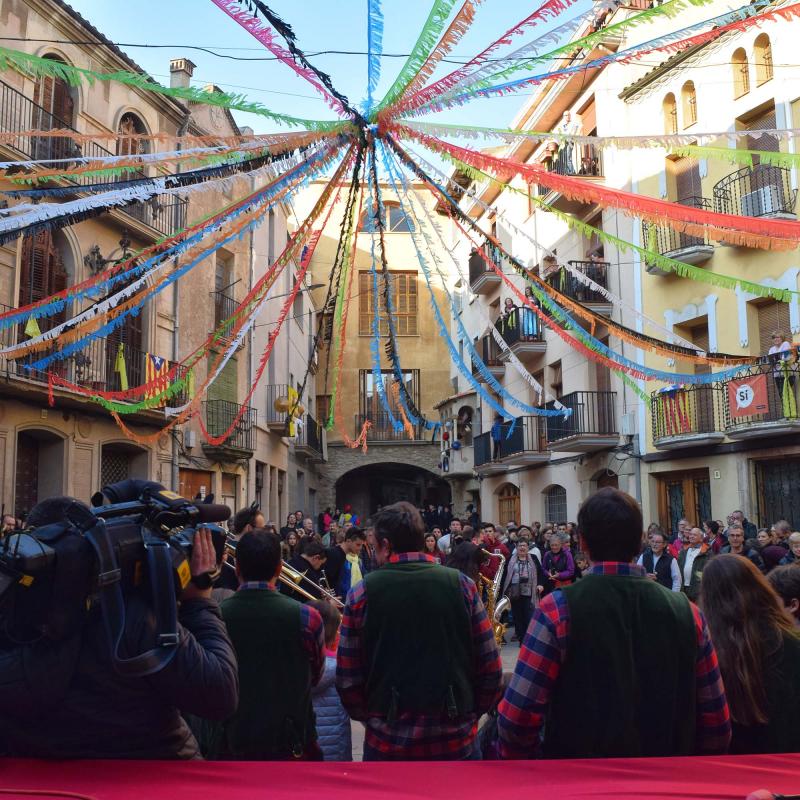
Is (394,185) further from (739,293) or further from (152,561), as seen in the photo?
(739,293)

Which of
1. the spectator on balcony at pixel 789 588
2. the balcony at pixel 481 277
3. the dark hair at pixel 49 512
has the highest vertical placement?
the balcony at pixel 481 277

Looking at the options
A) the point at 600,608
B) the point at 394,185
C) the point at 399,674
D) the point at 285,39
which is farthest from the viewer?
the point at 394,185

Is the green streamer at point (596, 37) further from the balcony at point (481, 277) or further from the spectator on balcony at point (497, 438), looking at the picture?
the balcony at point (481, 277)

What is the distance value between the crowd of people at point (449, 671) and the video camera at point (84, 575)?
9 cm

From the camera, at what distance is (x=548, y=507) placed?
24.3 m

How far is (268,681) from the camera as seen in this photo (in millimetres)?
3537

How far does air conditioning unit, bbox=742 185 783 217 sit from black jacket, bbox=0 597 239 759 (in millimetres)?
15168

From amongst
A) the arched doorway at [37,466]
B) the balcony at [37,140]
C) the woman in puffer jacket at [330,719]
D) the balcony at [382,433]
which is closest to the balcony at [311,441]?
the balcony at [382,433]

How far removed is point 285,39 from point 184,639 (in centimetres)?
377

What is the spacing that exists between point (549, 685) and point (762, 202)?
15374mm

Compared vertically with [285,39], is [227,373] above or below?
above

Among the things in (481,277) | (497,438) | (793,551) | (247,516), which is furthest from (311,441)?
(247,516)

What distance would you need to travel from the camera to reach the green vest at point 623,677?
2.75 metres

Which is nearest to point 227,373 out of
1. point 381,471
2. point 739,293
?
point 739,293
